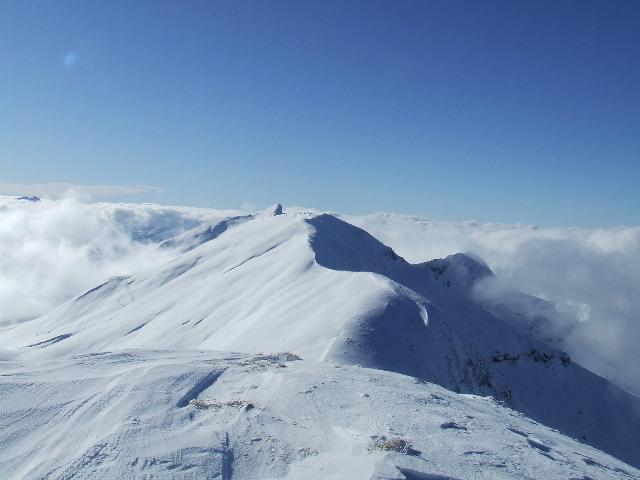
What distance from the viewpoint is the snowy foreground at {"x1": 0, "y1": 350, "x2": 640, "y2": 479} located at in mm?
8609

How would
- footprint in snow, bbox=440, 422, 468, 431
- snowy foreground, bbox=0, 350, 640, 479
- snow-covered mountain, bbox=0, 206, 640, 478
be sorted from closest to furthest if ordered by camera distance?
snowy foreground, bbox=0, 350, 640, 479 < snow-covered mountain, bbox=0, 206, 640, 478 < footprint in snow, bbox=440, 422, 468, 431

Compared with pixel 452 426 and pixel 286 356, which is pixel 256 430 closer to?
pixel 452 426

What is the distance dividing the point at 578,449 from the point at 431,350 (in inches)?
917

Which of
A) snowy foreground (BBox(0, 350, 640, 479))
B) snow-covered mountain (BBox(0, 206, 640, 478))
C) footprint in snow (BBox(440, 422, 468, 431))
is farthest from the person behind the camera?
footprint in snow (BBox(440, 422, 468, 431))

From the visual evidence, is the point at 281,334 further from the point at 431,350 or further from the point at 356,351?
the point at 431,350

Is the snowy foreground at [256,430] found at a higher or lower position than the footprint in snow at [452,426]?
lower

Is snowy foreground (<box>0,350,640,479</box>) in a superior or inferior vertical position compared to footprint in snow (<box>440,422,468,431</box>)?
inferior

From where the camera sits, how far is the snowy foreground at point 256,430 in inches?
339

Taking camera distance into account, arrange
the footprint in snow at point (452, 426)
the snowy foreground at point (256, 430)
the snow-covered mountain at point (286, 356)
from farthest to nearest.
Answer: the footprint in snow at point (452, 426)
the snow-covered mountain at point (286, 356)
the snowy foreground at point (256, 430)

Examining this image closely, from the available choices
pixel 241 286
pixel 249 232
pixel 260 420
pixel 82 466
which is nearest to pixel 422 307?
pixel 241 286

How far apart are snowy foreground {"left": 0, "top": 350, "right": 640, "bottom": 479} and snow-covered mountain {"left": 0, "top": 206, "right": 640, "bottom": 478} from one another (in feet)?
0.17

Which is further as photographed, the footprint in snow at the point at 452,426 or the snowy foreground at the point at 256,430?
the footprint in snow at the point at 452,426

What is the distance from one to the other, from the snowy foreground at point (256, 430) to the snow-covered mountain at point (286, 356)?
0.17 ft

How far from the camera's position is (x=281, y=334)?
1361 inches
